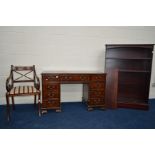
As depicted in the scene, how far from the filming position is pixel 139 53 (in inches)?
145

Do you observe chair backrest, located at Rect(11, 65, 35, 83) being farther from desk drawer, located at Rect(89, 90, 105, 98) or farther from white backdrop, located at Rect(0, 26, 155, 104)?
desk drawer, located at Rect(89, 90, 105, 98)

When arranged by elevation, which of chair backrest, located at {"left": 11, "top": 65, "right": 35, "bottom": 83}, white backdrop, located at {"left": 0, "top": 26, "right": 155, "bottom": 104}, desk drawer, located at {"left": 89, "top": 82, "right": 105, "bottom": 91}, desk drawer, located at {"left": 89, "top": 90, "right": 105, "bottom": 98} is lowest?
desk drawer, located at {"left": 89, "top": 90, "right": 105, "bottom": 98}

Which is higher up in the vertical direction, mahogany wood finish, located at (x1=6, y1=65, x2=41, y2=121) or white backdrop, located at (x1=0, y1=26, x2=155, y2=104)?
white backdrop, located at (x1=0, y1=26, x2=155, y2=104)

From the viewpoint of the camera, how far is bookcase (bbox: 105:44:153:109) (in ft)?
11.3

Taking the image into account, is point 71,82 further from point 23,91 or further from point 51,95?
point 23,91

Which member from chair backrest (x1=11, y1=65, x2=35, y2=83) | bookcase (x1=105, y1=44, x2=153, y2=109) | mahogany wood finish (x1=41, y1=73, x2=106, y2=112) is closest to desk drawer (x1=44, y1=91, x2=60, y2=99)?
mahogany wood finish (x1=41, y1=73, x2=106, y2=112)

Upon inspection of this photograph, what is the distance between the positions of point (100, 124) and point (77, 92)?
131cm

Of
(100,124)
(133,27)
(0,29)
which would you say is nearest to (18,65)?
(0,29)

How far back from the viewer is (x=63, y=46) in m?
3.68

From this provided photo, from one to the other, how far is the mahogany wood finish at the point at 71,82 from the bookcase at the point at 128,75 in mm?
255

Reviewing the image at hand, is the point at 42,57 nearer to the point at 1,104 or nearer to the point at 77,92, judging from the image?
the point at 77,92

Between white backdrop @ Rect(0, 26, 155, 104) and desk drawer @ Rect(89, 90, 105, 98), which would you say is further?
white backdrop @ Rect(0, 26, 155, 104)

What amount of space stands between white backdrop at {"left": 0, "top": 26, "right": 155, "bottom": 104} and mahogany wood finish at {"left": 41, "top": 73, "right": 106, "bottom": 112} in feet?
2.03

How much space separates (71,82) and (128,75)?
1487mm
